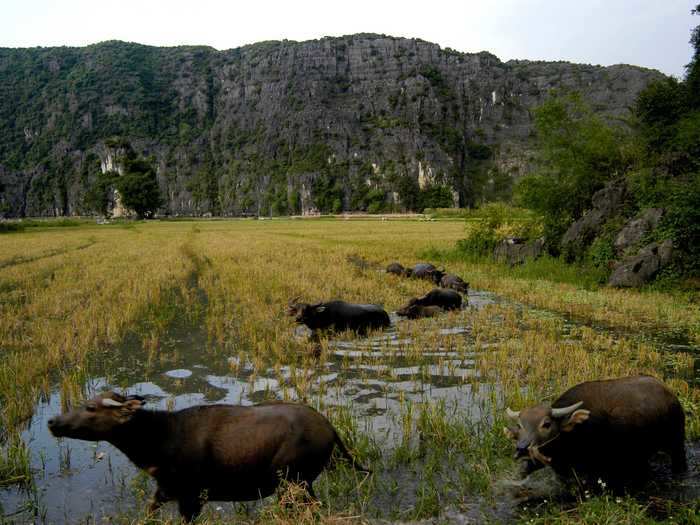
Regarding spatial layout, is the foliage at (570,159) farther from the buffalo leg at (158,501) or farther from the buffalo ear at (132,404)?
the buffalo ear at (132,404)

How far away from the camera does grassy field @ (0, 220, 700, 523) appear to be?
454 centimetres

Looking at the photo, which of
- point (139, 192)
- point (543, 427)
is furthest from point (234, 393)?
point (139, 192)

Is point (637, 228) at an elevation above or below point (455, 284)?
above

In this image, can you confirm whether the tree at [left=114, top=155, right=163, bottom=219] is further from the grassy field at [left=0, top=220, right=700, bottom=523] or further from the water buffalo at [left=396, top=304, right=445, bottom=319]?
the water buffalo at [left=396, top=304, right=445, bottom=319]

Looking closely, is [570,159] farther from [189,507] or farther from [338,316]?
[189,507]

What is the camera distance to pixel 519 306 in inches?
527

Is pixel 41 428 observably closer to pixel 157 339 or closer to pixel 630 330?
pixel 157 339

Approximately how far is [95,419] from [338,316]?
6.73 m

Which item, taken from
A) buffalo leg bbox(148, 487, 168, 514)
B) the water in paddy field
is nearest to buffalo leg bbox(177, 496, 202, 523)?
buffalo leg bbox(148, 487, 168, 514)

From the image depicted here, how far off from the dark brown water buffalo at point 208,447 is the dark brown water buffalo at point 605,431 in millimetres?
1755

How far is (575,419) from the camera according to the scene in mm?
4074

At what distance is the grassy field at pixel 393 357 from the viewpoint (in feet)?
14.9

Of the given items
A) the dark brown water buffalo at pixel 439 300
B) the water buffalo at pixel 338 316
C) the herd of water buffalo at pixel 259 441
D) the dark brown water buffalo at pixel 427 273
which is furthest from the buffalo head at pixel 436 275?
the herd of water buffalo at pixel 259 441

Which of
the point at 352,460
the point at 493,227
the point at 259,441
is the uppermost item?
the point at 493,227
